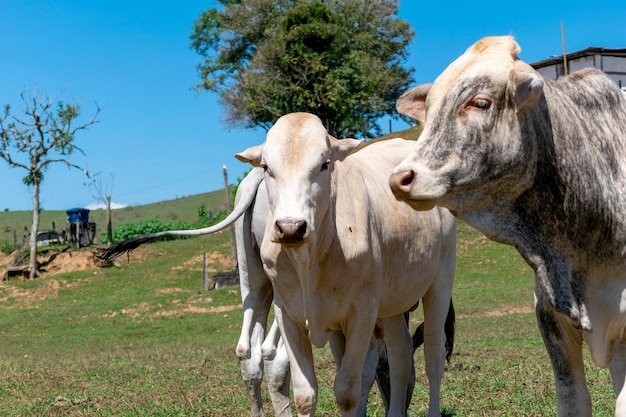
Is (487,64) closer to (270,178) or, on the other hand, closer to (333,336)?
(270,178)

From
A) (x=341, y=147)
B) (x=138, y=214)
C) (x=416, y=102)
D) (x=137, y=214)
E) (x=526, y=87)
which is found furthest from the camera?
(x=137, y=214)

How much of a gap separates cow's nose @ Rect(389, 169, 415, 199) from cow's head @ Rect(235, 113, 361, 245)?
1.60 m

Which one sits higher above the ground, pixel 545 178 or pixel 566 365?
pixel 545 178

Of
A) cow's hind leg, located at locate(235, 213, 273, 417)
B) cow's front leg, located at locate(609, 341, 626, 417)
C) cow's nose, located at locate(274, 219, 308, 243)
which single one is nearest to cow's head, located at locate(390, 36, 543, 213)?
cow's front leg, located at locate(609, 341, 626, 417)

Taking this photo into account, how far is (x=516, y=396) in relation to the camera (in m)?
7.44

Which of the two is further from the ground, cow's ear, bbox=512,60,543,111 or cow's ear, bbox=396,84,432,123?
cow's ear, bbox=396,84,432,123

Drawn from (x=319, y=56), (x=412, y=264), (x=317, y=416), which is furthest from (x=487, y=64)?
(x=319, y=56)

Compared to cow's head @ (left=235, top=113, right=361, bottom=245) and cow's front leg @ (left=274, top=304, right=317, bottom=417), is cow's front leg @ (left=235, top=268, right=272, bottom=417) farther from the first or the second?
cow's head @ (left=235, top=113, right=361, bottom=245)

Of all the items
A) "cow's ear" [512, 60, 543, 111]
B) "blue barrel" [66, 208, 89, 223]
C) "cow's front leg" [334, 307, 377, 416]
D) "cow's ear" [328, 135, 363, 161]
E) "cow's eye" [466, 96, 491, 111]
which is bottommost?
"cow's front leg" [334, 307, 377, 416]

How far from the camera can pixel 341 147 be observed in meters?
5.73

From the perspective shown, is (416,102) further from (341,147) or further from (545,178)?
(341,147)

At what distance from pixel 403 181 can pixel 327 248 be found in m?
2.17

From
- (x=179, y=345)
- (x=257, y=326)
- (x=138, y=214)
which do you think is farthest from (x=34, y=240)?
(x=138, y=214)

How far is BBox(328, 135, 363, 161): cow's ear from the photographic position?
18.7 feet
